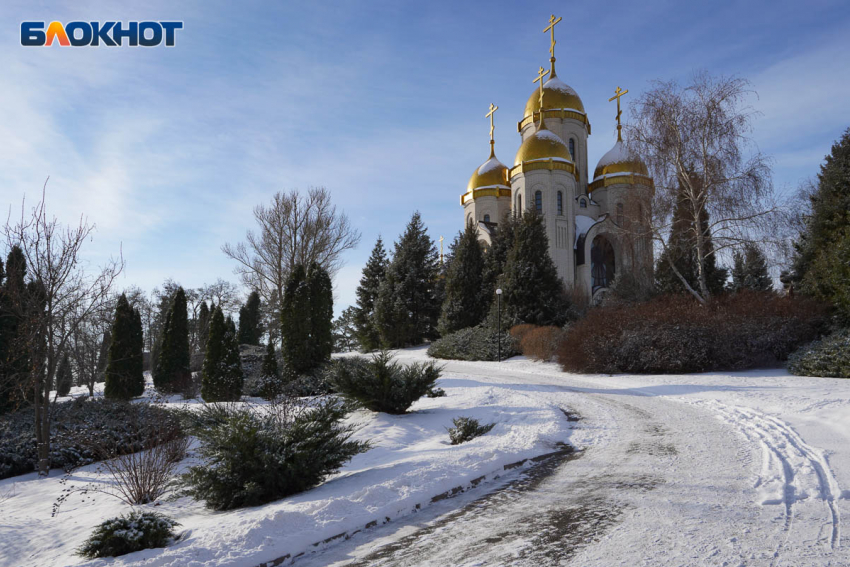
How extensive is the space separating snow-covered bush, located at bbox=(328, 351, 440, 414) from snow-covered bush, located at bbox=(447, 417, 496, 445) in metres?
2.18

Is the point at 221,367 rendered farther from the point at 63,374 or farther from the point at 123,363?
the point at 123,363

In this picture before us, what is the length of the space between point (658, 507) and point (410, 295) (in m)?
28.4

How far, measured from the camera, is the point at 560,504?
498 cm

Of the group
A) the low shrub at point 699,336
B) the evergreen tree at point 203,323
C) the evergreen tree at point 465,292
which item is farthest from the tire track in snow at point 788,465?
the evergreen tree at point 203,323

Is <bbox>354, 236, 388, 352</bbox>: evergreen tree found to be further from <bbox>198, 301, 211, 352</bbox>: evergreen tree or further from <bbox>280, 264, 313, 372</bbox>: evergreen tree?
<bbox>280, 264, 313, 372</bbox>: evergreen tree

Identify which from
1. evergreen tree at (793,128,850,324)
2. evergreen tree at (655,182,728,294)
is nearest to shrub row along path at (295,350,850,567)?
evergreen tree at (793,128,850,324)

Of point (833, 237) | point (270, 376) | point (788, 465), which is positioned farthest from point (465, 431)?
point (833, 237)

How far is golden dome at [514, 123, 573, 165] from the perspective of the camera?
39125mm

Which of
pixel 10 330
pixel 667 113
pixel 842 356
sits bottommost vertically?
pixel 842 356

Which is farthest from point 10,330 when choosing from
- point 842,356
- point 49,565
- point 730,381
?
point 842,356

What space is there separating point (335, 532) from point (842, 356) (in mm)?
14262

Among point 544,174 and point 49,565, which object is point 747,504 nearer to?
point 49,565

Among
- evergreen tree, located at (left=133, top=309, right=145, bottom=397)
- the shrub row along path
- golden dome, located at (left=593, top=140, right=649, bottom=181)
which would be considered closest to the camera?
the shrub row along path

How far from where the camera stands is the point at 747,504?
4.72 meters
